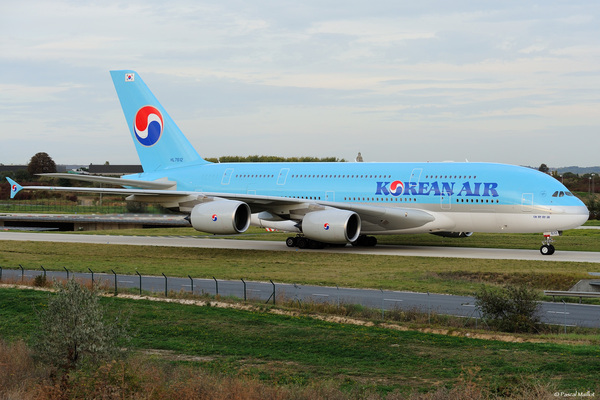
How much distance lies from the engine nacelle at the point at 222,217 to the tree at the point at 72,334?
2371 centimetres

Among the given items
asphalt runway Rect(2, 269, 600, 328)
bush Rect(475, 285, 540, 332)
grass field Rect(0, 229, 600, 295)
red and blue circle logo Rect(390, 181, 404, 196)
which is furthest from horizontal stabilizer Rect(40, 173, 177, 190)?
bush Rect(475, 285, 540, 332)

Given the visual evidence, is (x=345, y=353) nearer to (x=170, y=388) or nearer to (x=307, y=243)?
(x=170, y=388)

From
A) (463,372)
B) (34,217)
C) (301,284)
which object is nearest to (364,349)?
(463,372)

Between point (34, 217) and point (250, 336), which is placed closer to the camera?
point (250, 336)

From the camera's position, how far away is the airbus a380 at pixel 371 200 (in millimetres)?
39031

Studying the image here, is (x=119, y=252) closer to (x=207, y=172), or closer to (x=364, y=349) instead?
(x=207, y=172)

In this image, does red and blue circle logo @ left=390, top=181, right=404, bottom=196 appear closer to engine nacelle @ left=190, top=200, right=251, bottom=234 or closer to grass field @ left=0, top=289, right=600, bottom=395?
engine nacelle @ left=190, top=200, right=251, bottom=234

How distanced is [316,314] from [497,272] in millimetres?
12043

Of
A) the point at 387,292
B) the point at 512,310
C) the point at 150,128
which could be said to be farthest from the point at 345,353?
the point at 150,128

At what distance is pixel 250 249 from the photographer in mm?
44250

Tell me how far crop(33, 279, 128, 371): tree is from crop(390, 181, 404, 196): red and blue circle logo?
27845 mm

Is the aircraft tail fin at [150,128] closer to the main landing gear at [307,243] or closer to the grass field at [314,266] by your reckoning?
the grass field at [314,266]

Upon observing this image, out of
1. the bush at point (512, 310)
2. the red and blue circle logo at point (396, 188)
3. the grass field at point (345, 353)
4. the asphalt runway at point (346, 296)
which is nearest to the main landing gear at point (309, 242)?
the red and blue circle logo at point (396, 188)

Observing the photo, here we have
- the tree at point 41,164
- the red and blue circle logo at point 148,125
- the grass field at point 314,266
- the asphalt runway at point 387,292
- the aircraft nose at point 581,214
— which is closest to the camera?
the asphalt runway at point 387,292
